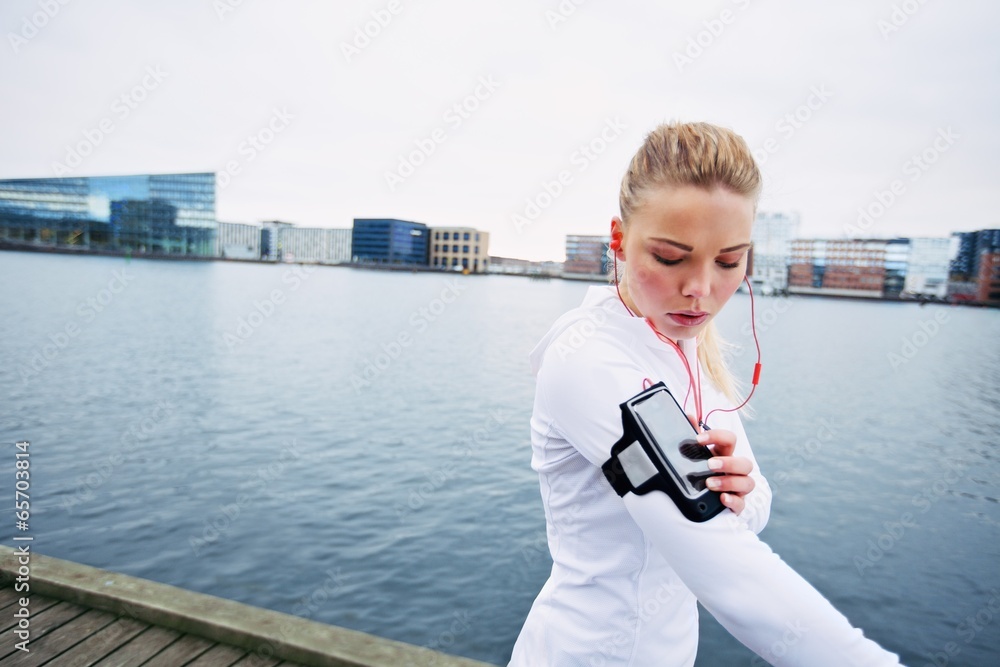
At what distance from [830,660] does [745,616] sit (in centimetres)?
14

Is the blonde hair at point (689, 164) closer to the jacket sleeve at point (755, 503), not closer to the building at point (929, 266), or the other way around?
the jacket sleeve at point (755, 503)

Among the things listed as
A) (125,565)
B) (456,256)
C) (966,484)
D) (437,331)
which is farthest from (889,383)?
(456,256)

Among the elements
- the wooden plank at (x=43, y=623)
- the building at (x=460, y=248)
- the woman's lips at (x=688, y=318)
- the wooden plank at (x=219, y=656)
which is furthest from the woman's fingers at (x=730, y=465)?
the building at (x=460, y=248)

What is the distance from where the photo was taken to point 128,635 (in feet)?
12.3

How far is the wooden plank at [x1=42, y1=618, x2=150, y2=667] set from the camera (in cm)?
349

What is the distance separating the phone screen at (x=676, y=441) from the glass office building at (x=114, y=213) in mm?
143044

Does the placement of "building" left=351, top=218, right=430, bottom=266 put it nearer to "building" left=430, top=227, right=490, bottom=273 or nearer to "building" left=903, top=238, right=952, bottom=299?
"building" left=430, top=227, right=490, bottom=273

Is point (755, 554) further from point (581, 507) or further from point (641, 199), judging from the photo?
point (641, 199)

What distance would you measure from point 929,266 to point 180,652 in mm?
194330

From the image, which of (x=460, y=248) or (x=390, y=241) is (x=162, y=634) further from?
(x=460, y=248)

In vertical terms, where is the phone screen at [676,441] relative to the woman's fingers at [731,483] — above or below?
above

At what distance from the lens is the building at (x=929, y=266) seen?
153625mm

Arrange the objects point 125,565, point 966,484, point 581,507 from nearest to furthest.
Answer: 1. point 581,507
2. point 125,565
3. point 966,484

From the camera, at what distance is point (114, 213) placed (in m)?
124
